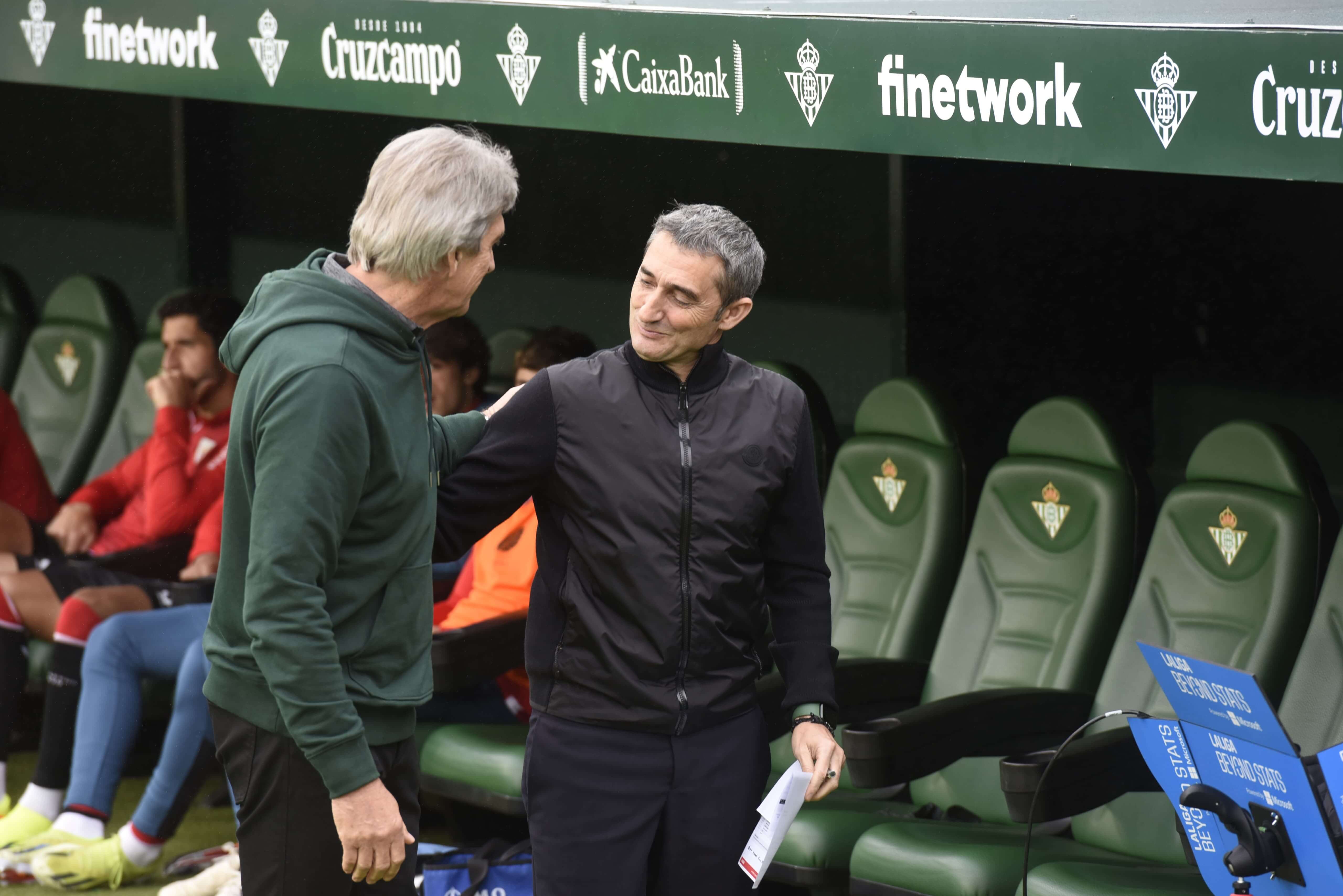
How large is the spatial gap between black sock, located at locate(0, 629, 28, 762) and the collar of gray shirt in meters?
2.53

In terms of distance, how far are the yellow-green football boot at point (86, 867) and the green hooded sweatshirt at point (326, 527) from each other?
1.87 meters

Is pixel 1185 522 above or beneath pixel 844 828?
above

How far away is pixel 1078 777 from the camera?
2.74 metres

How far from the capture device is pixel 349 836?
182cm

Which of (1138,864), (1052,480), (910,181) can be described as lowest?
(1138,864)

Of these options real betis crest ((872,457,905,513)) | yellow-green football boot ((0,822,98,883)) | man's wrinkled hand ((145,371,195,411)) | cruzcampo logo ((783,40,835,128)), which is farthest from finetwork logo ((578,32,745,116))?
yellow-green football boot ((0,822,98,883))

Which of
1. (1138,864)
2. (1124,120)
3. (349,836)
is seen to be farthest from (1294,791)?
(349,836)

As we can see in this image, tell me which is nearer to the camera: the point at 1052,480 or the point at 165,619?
the point at 1052,480

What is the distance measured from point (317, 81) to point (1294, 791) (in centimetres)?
253

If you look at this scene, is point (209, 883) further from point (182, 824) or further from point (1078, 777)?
point (1078, 777)

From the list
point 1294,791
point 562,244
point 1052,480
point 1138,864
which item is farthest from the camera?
point 562,244

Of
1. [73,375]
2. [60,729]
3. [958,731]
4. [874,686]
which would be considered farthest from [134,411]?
[958,731]

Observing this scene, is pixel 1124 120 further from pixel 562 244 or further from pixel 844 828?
pixel 562 244

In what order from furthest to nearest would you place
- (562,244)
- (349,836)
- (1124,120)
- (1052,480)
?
(562,244)
(1052,480)
(1124,120)
(349,836)
